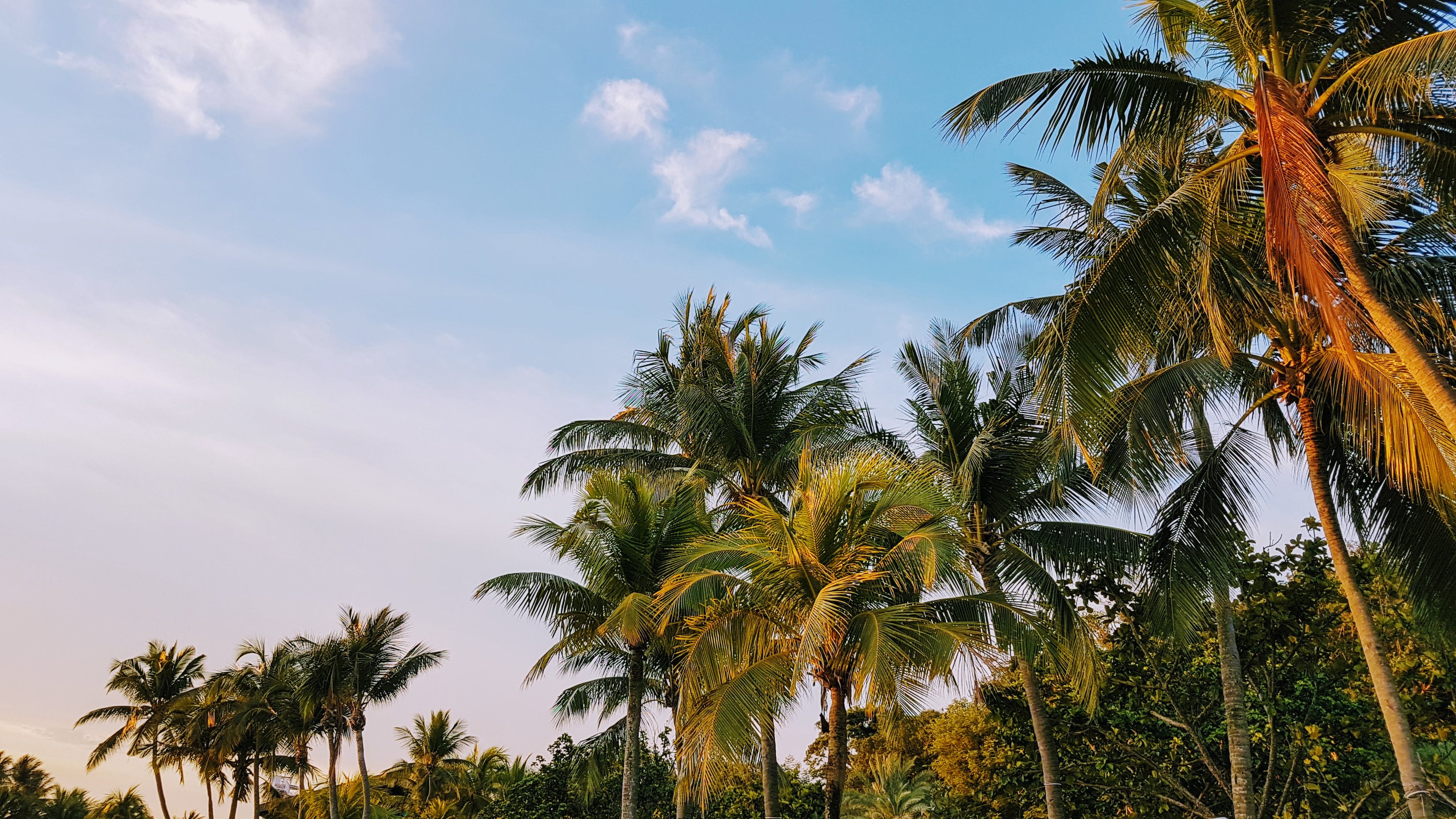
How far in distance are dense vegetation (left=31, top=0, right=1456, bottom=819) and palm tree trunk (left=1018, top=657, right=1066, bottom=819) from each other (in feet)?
0.18

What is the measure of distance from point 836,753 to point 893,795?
17273mm

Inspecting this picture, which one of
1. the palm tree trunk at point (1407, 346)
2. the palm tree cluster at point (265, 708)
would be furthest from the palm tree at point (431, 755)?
the palm tree trunk at point (1407, 346)

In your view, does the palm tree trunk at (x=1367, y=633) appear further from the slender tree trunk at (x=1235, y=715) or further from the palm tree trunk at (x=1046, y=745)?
the palm tree trunk at (x=1046, y=745)

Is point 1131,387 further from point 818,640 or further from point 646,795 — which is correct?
point 646,795

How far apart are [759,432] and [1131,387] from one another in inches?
336

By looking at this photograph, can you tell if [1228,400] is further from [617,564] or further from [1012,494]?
[617,564]

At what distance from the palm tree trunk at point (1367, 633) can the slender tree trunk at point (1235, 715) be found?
6.74 feet

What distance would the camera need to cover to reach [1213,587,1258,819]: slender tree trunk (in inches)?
→ 445

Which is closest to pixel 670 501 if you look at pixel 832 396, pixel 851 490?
pixel 832 396

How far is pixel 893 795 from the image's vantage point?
26484 mm

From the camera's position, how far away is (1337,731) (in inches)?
497

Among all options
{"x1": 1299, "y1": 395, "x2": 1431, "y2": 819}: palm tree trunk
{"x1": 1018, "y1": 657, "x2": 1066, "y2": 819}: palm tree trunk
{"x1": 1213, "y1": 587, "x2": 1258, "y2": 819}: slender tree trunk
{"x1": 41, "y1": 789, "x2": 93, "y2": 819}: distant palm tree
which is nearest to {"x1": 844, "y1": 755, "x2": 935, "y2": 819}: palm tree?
{"x1": 1018, "y1": 657, "x2": 1066, "y2": 819}: palm tree trunk

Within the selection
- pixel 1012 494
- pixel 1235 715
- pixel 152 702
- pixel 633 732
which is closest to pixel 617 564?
pixel 633 732

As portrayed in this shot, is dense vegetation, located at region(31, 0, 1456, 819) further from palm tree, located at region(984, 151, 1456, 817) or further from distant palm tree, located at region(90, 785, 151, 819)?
distant palm tree, located at region(90, 785, 151, 819)
